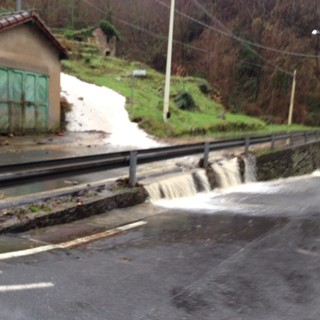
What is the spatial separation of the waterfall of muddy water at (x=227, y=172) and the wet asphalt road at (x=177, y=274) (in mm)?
4527

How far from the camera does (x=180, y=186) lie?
36.0ft

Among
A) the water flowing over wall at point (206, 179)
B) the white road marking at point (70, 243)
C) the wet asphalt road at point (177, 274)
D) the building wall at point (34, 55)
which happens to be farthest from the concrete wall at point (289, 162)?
the building wall at point (34, 55)

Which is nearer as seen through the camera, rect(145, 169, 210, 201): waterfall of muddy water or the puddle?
the puddle

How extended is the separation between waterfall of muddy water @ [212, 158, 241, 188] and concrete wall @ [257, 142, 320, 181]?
1.65 metres

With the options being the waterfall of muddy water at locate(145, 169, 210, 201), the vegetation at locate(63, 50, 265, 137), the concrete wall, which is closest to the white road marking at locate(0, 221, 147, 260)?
the waterfall of muddy water at locate(145, 169, 210, 201)

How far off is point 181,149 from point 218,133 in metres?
16.8

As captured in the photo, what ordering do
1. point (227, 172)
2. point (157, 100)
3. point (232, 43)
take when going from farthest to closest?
point (232, 43)
point (157, 100)
point (227, 172)

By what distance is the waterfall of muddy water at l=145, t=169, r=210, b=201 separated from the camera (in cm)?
1013

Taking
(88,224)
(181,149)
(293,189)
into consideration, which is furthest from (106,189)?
(293,189)

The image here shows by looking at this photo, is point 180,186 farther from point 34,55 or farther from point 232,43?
point 232,43

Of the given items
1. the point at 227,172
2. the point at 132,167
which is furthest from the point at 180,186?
the point at 227,172

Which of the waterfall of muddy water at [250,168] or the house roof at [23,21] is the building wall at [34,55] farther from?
the waterfall of muddy water at [250,168]

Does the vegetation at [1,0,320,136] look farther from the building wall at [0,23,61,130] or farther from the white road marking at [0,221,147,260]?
the white road marking at [0,221,147,260]

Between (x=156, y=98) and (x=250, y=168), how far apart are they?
16825mm
